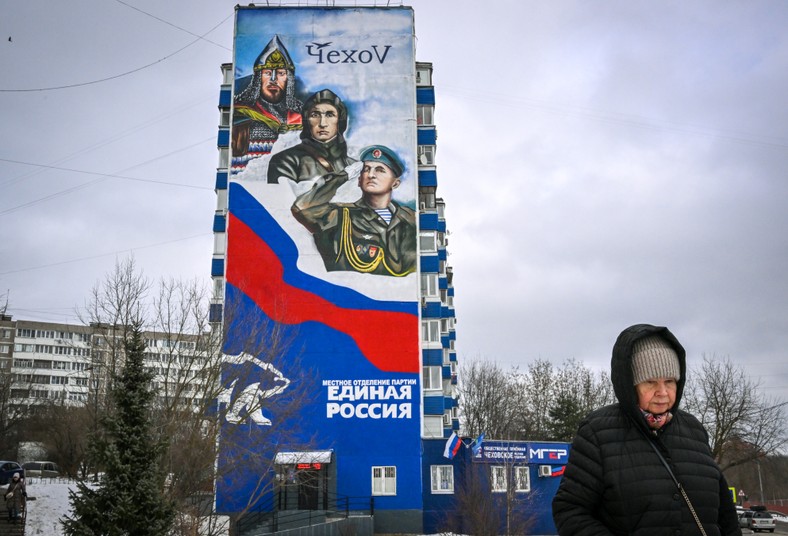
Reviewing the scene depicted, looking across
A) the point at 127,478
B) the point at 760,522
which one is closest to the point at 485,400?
the point at 760,522

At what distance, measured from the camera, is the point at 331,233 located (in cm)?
4512

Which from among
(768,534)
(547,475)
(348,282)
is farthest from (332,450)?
(768,534)

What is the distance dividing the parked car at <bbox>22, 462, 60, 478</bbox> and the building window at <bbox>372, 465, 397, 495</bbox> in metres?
30.3

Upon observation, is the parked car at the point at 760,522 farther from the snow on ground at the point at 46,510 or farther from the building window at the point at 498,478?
the snow on ground at the point at 46,510

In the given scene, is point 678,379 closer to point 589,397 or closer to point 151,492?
point 151,492

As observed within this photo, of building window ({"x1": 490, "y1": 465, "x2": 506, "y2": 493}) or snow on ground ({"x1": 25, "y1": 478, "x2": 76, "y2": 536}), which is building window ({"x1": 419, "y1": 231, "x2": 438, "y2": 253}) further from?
snow on ground ({"x1": 25, "y1": 478, "x2": 76, "y2": 536})

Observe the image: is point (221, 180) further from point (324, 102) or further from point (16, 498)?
point (16, 498)

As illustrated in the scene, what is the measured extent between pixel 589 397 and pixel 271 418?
43.9 m

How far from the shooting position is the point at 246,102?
47.5 meters

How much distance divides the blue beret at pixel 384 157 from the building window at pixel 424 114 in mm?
3731

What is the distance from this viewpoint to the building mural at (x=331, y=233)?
137 ft

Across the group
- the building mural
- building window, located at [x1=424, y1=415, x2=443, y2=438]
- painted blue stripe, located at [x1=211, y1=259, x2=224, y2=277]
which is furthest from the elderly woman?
building window, located at [x1=424, y1=415, x2=443, y2=438]

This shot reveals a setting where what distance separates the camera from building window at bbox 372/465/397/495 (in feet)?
136

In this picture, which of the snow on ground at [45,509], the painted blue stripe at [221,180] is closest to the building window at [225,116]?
the painted blue stripe at [221,180]
